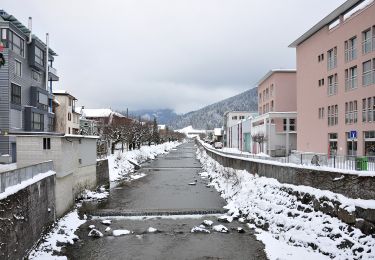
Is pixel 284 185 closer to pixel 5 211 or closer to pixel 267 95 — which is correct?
pixel 5 211

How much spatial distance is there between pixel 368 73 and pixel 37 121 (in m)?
38.5

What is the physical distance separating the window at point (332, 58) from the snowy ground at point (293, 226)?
66.4 feet

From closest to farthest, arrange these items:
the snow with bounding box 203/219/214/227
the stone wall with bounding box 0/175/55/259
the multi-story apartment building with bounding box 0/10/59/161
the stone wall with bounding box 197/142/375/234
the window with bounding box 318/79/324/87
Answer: the stone wall with bounding box 0/175/55/259 < the stone wall with bounding box 197/142/375/234 < the snow with bounding box 203/219/214/227 < the multi-story apartment building with bounding box 0/10/59/161 < the window with bounding box 318/79/324/87

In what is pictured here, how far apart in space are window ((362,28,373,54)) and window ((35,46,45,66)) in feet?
124

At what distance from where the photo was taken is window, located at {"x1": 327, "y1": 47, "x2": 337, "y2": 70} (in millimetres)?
40844

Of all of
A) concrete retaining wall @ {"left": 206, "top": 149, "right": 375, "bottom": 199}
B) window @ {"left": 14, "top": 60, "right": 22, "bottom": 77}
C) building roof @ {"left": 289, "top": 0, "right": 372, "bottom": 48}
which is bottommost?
concrete retaining wall @ {"left": 206, "top": 149, "right": 375, "bottom": 199}

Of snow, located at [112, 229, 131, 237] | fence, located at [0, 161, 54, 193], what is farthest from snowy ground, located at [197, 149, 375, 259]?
fence, located at [0, 161, 54, 193]

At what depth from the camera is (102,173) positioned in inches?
1566

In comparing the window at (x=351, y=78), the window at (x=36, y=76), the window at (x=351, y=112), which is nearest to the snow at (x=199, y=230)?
the window at (x=351, y=112)

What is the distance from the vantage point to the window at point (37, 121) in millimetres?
46006

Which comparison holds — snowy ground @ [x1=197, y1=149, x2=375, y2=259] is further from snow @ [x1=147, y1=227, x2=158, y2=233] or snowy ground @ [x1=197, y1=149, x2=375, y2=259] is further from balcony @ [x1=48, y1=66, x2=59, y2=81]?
balcony @ [x1=48, y1=66, x2=59, y2=81]

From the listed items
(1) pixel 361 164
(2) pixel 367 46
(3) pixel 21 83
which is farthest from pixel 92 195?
(2) pixel 367 46

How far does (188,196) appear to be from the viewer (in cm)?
3291

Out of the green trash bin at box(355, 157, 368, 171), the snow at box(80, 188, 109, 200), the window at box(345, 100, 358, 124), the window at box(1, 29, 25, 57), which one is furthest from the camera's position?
the window at box(1, 29, 25, 57)
